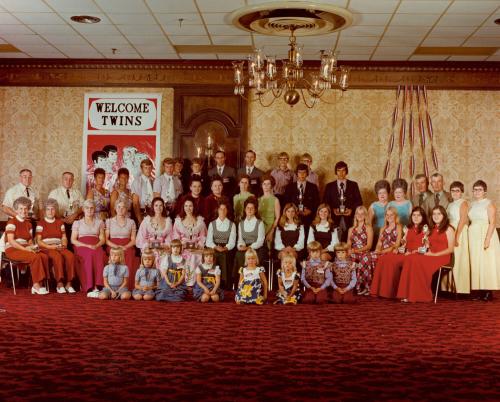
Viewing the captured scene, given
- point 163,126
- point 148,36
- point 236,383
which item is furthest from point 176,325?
point 163,126

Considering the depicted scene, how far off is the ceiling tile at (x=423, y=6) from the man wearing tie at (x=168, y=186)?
4.17m

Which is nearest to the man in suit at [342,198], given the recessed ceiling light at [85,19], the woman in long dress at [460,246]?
the woman in long dress at [460,246]

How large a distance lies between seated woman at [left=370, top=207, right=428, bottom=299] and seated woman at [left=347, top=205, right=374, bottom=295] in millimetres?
238

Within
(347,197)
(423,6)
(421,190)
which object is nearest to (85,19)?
(423,6)

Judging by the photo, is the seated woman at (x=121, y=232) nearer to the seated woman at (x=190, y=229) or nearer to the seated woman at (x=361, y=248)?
the seated woman at (x=190, y=229)

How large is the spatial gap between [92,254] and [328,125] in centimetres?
470

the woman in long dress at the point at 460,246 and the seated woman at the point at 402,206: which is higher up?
the seated woman at the point at 402,206

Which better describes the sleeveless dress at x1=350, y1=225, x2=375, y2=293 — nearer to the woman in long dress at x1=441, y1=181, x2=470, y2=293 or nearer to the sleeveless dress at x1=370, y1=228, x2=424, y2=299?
the sleeveless dress at x1=370, y1=228, x2=424, y2=299

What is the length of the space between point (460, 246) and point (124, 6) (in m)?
5.27

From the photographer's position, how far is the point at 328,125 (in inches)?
441

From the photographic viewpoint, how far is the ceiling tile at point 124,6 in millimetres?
7996

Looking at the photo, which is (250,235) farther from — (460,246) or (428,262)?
(460,246)

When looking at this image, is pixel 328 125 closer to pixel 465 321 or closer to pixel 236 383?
pixel 465 321

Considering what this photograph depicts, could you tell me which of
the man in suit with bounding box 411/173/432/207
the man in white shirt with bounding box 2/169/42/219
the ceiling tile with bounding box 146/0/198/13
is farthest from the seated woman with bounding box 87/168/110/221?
the man in suit with bounding box 411/173/432/207
